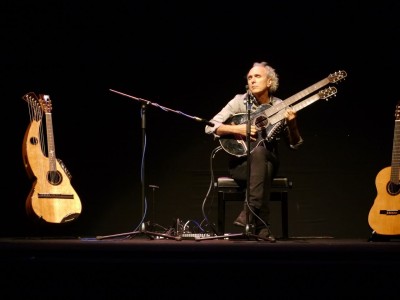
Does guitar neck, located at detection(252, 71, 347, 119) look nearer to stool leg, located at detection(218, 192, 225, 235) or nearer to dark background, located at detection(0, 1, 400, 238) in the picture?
stool leg, located at detection(218, 192, 225, 235)

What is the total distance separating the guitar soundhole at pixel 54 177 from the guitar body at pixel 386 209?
2.46m

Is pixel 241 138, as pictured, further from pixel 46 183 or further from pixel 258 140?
pixel 46 183

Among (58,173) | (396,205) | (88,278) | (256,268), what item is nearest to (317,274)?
(256,268)

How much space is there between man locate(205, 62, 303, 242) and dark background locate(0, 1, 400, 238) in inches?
32.3

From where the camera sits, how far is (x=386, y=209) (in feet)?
16.2

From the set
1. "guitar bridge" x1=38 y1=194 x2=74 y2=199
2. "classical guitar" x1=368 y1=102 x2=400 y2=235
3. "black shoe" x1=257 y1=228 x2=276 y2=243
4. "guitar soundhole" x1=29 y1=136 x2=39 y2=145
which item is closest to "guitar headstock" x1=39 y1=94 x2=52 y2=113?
"guitar soundhole" x1=29 y1=136 x2=39 y2=145

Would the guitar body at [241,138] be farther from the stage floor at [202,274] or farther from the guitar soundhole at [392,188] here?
the stage floor at [202,274]

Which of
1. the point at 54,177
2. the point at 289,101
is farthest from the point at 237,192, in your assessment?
the point at 54,177

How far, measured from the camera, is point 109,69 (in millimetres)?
5973

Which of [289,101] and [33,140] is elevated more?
[289,101]

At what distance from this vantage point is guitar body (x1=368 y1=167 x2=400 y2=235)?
4906 millimetres

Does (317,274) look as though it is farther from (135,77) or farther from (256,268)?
(135,77)

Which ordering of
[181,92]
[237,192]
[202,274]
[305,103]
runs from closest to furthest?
[202,274] → [305,103] → [237,192] → [181,92]

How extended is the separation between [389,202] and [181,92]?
2162 millimetres
